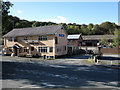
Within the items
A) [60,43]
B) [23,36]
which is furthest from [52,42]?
[23,36]

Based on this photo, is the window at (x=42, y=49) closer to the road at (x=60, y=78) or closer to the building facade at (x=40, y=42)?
the building facade at (x=40, y=42)

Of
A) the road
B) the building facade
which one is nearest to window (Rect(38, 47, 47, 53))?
the building facade

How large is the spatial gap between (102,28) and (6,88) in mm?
89074

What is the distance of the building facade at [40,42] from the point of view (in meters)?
30.0

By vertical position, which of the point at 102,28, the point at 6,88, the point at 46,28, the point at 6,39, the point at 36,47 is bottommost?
the point at 6,88

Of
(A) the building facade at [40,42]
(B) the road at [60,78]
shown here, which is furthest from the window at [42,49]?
(B) the road at [60,78]

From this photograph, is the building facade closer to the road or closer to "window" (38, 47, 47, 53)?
"window" (38, 47, 47, 53)

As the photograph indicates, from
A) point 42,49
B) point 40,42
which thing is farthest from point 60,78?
point 40,42

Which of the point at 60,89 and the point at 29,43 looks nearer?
the point at 60,89

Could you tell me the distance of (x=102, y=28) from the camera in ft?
294

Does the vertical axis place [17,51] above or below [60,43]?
below

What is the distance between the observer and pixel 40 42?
3131cm

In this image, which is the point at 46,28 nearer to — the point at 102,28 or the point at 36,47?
the point at 36,47

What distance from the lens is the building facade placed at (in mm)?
29975
